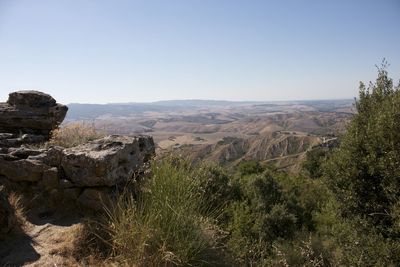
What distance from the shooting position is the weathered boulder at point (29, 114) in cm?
1087

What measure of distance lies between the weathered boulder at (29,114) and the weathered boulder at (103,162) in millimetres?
4663

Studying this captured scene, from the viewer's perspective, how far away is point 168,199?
461 centimetres

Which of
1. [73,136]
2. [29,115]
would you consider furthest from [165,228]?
[29,115]

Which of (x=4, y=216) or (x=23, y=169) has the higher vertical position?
(x=23, y=169)

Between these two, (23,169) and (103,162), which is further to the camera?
(23,169)

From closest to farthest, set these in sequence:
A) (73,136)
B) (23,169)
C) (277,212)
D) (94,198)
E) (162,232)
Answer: (162,232) → (94,198) → (23,169) → (73,136) → (277,212)

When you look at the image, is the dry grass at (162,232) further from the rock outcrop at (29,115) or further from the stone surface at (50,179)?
the rock outcrop at (29,115)

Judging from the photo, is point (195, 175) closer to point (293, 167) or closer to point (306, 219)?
point (306, 219)

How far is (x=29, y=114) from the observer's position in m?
11.0

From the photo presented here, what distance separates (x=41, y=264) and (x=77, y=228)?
2.91 feet

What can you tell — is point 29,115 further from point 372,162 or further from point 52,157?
point 372,162

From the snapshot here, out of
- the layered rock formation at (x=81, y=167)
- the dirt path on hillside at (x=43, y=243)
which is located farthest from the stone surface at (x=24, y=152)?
the dirt path on hillside at (x=43, y=243)

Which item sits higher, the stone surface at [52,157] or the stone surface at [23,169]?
the stone surface at [52,157]

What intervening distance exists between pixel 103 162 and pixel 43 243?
5.15 feet
